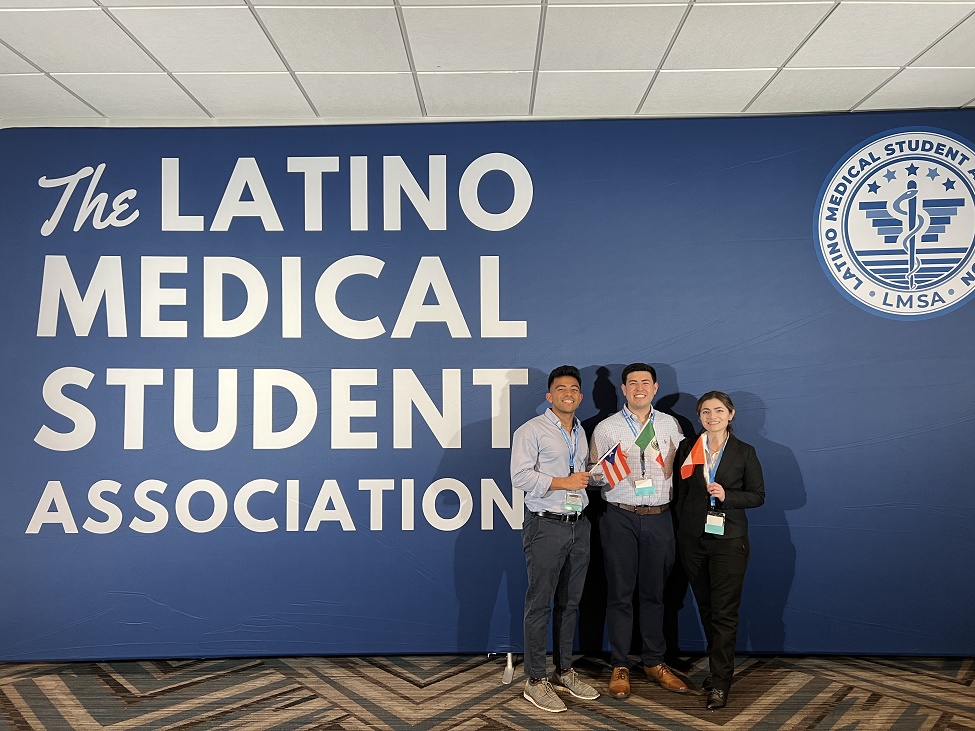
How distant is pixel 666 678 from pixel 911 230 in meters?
3.12

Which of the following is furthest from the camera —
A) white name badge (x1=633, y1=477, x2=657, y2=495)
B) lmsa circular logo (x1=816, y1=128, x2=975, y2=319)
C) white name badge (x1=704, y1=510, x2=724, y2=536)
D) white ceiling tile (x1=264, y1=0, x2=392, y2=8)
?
lmsa circular logo (x1=816, y1=128, x2=975, y2=319)

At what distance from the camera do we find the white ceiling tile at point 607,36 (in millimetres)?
3320

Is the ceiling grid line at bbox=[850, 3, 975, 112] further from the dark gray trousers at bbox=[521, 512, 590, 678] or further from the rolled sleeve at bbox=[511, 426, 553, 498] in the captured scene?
the dark gray trousers at bbox=[521, 512, 590, 678]

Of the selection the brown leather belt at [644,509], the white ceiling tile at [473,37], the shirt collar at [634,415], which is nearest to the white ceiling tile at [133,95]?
the white ceiling tile at [473,37]

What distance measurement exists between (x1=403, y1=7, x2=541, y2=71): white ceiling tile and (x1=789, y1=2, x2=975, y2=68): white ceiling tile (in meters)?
1.47

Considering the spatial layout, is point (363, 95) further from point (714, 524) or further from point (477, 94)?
point (714, 524)

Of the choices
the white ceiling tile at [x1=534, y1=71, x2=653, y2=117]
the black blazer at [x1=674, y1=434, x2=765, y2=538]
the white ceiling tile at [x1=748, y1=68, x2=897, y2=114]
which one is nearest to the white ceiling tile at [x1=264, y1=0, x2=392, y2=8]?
the white ceiling tile at [x1=534, y1=71, x2=653, y2=117]

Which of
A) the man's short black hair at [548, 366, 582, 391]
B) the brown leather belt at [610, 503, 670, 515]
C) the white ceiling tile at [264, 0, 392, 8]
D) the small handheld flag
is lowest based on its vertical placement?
the brown leather belt at [610, 503, 670, 515]

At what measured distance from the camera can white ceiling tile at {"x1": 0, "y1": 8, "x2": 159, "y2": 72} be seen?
331 cm

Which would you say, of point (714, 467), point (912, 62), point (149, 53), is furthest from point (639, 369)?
point (149, 53)

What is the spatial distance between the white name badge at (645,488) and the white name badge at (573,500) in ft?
1.07

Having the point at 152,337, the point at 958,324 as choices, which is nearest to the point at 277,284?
the point at 152,337

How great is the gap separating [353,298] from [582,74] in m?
1.92

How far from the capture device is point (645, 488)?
3846 mm
